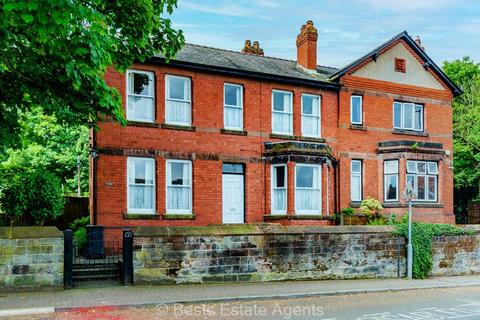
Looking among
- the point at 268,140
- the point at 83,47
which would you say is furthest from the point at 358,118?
the point at 83,47

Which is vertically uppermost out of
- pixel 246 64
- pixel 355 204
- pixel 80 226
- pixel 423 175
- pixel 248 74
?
pixel 246 64

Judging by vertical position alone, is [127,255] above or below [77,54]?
below

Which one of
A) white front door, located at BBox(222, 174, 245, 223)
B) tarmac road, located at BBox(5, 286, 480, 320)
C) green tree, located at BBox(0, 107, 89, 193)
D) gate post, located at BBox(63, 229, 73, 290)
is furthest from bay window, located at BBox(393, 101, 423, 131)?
green tree, located at BBox(0, 107, 89, 193)

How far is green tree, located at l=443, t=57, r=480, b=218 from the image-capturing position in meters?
31.8

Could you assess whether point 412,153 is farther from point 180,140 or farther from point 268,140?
point 180,140

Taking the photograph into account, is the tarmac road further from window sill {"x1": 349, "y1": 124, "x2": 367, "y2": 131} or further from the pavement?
window sill {"x1": 349, "y1": 124, "x2": 367, "y2": 131}

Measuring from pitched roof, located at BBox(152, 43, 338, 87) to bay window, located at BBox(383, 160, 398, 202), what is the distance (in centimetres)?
460

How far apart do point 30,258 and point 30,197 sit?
2.32 m

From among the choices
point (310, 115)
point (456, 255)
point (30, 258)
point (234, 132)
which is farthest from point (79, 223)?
point (456, 255)

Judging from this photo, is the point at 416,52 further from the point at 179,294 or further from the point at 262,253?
the point at 179,294

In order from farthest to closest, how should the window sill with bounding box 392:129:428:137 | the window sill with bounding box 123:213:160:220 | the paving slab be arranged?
the window sill with bounding box 392:129:428:137, the window sill with bounding box 123:213:160:220, the paving slab

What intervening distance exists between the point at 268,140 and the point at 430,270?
8.42m

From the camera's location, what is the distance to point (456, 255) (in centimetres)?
1866

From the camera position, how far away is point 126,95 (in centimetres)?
1966
